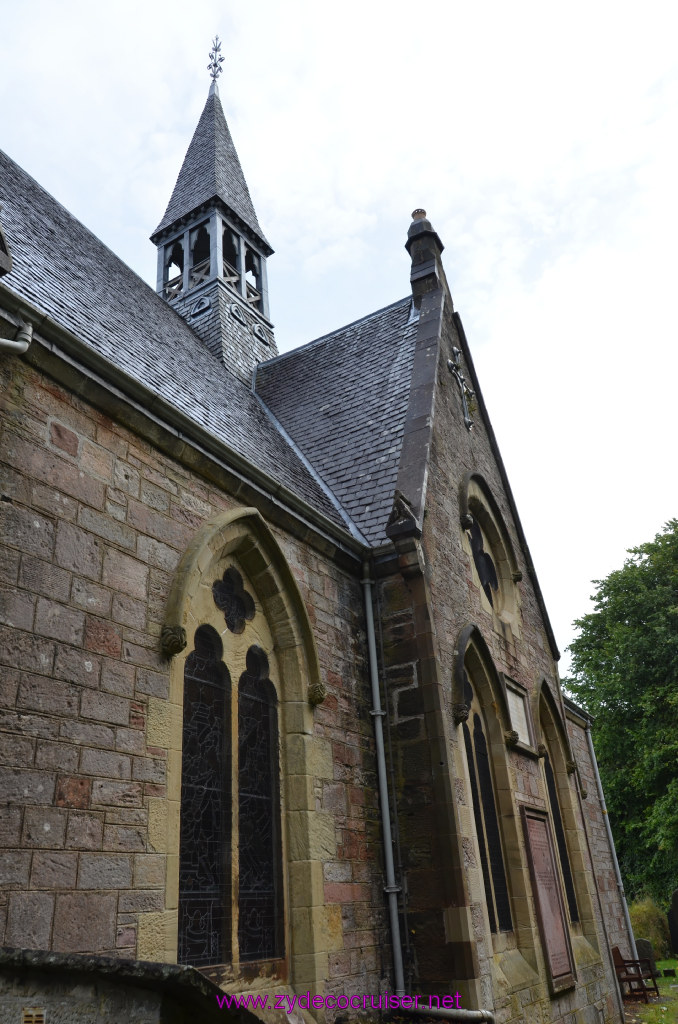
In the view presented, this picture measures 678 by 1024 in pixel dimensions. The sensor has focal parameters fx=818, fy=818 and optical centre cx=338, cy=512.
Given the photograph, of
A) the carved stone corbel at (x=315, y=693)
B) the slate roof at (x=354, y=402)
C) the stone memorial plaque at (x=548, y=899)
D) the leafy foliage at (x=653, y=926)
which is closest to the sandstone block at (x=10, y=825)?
the carved stone corbel at (x=315, y=693)

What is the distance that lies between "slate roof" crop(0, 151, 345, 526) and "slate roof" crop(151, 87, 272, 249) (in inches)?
258

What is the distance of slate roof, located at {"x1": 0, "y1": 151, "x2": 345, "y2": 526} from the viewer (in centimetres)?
782

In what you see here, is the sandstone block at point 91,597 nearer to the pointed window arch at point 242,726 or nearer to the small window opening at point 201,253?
the pointed window arch at point 242,726

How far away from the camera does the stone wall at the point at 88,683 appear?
178 inches

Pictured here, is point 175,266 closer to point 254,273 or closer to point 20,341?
point 254,273

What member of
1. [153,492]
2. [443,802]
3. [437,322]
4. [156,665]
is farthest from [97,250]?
[443,802]

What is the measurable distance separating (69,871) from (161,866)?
0.80m

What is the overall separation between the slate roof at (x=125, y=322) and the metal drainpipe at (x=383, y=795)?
118 centimetres

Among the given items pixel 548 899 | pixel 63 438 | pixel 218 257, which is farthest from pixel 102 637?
pixel 218 257

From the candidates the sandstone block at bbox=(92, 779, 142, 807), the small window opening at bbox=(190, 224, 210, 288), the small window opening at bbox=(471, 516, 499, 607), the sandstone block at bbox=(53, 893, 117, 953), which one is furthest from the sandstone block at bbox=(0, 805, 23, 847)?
the small window opening at bbox=(190, 224, 210, 288)

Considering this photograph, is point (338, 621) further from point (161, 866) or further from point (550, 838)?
point (550, 838)

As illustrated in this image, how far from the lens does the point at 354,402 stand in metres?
12.2

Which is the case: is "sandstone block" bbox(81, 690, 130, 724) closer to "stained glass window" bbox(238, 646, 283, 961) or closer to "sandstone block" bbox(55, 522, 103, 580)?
"sandstone block" bbox(55, 522, 103, 580)

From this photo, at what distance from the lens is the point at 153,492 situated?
638 centimetres
